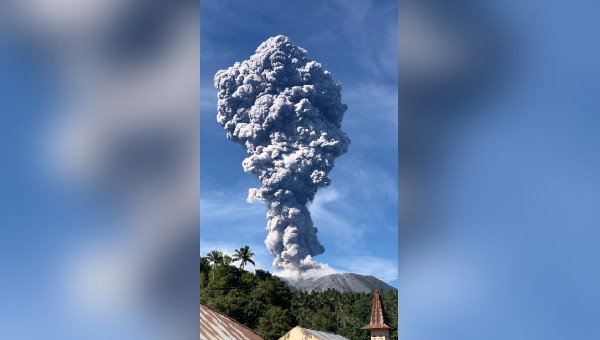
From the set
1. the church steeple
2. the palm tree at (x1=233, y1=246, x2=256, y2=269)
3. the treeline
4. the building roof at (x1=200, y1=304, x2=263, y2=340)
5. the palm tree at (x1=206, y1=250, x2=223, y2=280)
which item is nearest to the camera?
the building roof at (x1=200, y1=304, x2=263, y2=340)

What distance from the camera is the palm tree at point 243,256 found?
24836 millimetres

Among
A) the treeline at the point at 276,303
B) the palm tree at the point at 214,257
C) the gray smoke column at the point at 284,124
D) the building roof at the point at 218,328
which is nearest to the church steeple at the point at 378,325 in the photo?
the treeline at the point at 276,303

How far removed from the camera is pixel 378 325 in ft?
66.8

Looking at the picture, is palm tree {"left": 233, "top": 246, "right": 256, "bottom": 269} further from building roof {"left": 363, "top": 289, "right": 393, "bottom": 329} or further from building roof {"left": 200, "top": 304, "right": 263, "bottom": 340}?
building roof {"left": 200, "top": 304, "right": 263, "bottom": 340}

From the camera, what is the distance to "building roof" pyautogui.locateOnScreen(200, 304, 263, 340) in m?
9.62

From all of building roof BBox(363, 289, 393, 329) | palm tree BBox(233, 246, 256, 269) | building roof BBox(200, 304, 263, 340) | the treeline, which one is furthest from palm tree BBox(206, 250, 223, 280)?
building roof BBox(200, 304, 263, 340)

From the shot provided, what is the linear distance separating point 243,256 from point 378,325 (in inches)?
283

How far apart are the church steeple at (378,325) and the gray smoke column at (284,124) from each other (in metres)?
7.88

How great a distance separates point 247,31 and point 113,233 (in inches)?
1103

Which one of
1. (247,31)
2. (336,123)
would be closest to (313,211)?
(336,123)

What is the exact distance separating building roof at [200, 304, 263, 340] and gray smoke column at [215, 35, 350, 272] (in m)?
16.6

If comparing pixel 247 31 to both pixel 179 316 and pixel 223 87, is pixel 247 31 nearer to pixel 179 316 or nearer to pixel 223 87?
pixel 223 87

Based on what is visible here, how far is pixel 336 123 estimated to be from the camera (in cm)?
3028

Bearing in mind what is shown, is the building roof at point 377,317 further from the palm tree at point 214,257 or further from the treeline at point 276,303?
the palm tree at point 214,257
